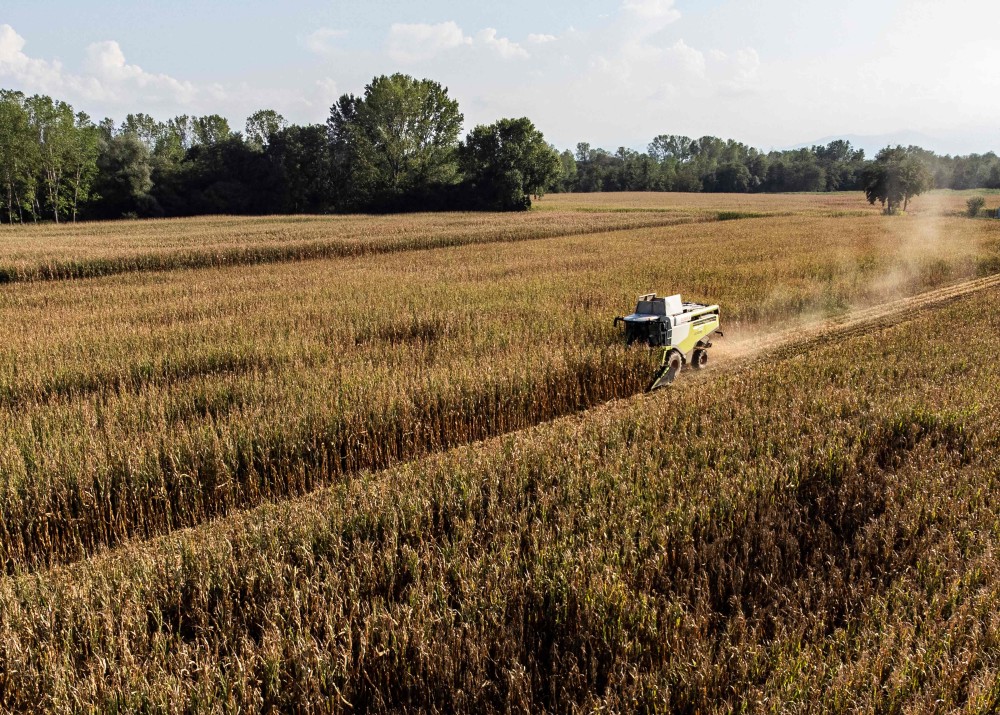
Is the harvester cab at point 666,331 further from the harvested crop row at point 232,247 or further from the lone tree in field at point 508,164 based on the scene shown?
the lone tree in field at point 508,164

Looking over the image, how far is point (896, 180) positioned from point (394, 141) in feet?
167

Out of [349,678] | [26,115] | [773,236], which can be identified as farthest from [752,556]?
[26,115]

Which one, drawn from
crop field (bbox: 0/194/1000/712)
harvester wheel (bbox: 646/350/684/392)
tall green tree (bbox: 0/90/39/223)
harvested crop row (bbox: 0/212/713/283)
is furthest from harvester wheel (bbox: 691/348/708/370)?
tall green tree (bbox: 0/90/39/223)

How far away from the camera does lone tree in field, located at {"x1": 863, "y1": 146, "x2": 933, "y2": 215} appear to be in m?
58.8

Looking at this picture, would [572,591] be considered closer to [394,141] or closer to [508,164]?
[508,164]

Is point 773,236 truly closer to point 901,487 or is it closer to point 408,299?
point 408,299

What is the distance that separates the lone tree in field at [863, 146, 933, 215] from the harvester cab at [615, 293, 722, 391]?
60.0 meters

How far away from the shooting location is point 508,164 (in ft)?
213

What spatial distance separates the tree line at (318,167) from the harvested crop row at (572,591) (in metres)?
60.8

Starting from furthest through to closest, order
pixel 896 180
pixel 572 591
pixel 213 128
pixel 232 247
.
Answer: pixel 213 128 < pixel 896 180 < pixel 232 247 < pixel 572 591

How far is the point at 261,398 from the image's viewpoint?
304 inches

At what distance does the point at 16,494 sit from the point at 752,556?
5921 millimetres

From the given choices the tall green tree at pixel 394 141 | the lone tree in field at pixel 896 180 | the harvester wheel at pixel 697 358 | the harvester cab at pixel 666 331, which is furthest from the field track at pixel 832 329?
the tall green tree at pixel 394 141

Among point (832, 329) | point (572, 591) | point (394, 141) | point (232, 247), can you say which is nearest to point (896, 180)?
point (394, 141)
